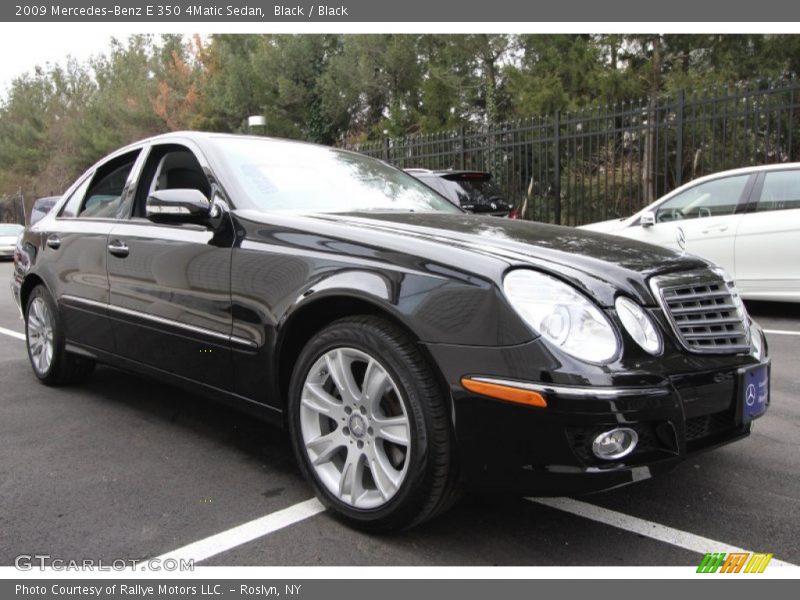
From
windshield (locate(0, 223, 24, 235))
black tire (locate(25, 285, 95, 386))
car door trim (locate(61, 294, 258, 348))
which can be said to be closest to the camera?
car door trim (locate(61, 294, 258, 348))

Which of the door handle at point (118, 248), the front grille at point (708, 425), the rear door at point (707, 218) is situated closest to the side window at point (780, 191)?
the rear door at point (707, 218)

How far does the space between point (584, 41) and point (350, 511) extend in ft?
58.4

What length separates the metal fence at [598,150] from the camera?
1089 cm

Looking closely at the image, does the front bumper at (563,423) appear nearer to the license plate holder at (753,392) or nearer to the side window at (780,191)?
the license plate holder at (753,392)

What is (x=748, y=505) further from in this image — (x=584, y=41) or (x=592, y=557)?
(x=584, y=41)

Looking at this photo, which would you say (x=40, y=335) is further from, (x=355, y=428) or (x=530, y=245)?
(x=530, y=245)

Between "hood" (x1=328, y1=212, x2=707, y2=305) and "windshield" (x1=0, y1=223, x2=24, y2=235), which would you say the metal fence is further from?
"windshield" (x1=0, y1=223, x2=24, y2=235)

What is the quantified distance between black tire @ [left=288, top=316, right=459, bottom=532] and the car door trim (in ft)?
1.80

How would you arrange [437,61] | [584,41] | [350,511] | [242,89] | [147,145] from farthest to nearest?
1. [242,89]
2. [437,61]
3. [584,41]
4. [147,145]
5. [350,511]

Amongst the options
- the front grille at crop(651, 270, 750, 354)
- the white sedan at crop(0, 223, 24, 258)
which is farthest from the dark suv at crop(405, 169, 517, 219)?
the white sedan at crop(0, 223, 24, 258)

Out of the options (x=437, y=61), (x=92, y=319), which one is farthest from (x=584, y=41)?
(x=92, y=319)

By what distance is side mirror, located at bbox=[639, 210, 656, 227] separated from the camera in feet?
24.4

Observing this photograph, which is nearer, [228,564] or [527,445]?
[527,445]

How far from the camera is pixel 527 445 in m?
2.18
